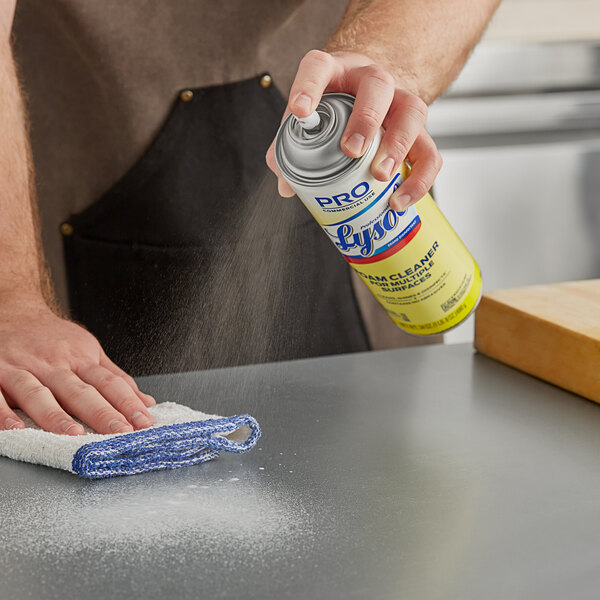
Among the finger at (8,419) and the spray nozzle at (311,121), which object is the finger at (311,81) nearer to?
the spray nozzle at (311,121)

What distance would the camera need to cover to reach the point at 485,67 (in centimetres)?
179

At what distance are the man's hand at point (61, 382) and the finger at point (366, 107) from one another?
0.91 ft

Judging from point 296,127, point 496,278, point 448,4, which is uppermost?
point 448,4

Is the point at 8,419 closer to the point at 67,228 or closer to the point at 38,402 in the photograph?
the point at 38,402

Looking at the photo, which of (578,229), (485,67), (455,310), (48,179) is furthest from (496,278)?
(455,310)

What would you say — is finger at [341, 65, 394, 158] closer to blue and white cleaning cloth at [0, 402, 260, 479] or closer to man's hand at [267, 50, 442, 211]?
man's hand at [267, 50, 442, 211]

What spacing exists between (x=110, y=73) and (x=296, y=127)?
555 mm

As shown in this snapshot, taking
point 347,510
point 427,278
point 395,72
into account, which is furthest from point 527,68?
point 347,510

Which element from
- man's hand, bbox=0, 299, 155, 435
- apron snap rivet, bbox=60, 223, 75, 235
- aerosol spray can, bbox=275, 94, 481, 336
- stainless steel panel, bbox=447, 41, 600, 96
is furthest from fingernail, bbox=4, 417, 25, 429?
stainless steel panel, bbox=447, 41, 600, 96

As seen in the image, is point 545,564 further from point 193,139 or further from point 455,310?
point 193,139

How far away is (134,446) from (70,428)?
0.10m

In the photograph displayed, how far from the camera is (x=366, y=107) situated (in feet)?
2.18

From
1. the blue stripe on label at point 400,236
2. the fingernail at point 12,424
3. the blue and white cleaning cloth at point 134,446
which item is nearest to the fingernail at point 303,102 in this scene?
the blue stripe on label at point 400,236

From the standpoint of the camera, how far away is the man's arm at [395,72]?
66 cm
